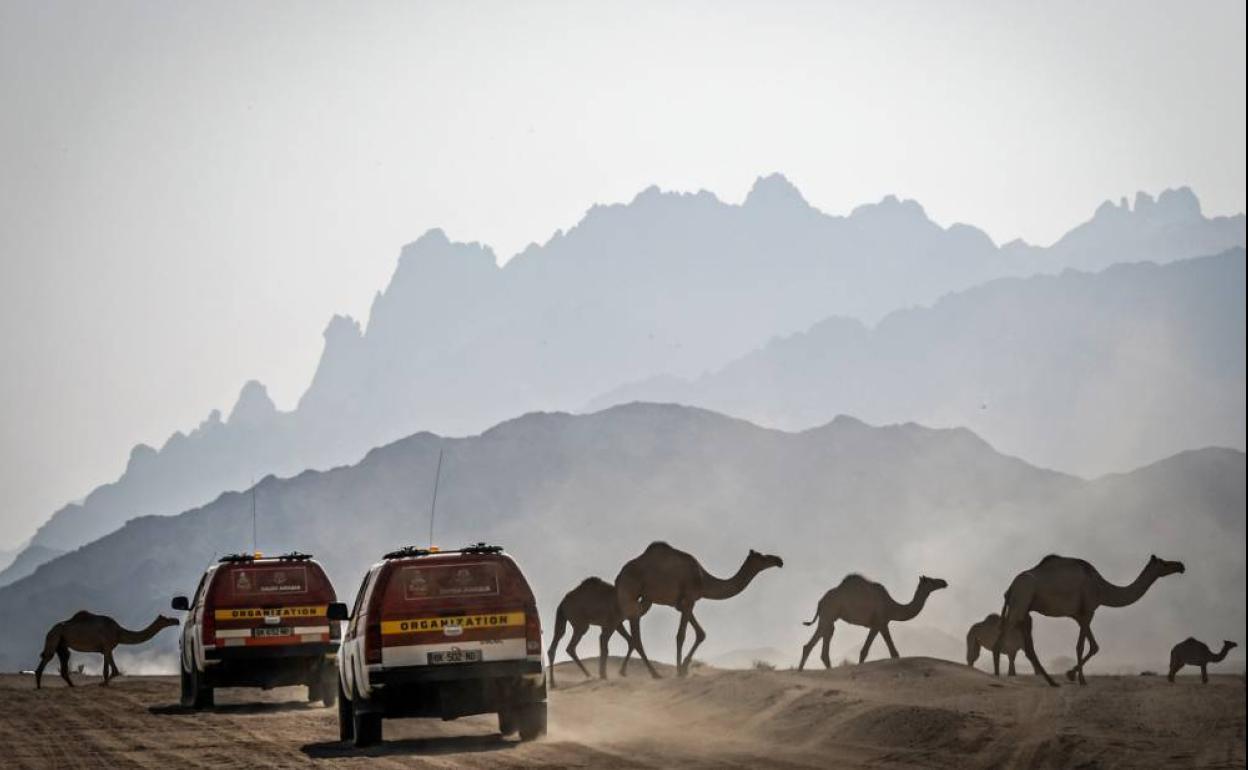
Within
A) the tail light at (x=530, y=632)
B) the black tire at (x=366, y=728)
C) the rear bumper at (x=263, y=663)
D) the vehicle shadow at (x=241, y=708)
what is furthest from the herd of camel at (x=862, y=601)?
the black tire at (x=366, y=728)

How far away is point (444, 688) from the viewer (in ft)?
65.5

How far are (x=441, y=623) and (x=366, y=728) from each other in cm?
158

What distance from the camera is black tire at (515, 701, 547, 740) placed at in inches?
806

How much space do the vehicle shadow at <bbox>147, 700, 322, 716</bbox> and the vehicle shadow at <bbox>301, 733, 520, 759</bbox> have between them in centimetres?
640

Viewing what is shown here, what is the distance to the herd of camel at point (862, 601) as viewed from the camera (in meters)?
→ 29.9

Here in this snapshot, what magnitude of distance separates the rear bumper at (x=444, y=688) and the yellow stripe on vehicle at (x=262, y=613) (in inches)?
287

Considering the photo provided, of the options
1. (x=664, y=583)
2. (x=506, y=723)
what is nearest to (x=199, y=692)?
(x=506, y=723)

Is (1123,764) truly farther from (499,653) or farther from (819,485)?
(819,485)

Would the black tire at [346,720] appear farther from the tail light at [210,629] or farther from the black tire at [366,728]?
the tail light at [210,629]

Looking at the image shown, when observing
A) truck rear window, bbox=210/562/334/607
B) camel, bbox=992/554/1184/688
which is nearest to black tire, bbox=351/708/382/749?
truck rear window, bbox=210/562/334/607

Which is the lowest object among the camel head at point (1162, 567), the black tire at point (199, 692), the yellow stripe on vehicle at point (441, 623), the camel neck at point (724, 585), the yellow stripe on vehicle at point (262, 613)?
the black tire at point (199, 692)

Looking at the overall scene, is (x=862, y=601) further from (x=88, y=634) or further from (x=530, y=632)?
(x=530, y=632)

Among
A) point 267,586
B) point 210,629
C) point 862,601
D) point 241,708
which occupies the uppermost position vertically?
point 267,586

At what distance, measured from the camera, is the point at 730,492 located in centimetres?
18638
